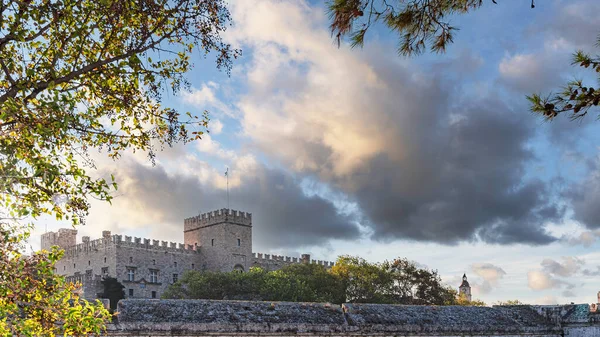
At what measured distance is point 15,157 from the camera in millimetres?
9828

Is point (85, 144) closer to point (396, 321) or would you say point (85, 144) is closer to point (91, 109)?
point (91, 109)

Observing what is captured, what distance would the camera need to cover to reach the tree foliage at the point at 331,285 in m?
52.3

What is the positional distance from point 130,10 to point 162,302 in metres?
8.86

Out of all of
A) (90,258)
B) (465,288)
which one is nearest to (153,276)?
(90,258)

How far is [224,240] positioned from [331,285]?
22303 mm

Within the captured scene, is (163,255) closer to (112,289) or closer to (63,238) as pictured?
(112,289)

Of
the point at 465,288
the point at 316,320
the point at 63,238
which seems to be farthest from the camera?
the point at 465,288

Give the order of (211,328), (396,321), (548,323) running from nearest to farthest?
1. (211,328)
2. (396,321)
3. (548,323)

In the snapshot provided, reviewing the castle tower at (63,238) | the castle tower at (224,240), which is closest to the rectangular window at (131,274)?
the castle tower at (224,240)

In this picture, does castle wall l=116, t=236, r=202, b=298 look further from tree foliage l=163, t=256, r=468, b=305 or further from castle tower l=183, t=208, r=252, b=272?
tree foliage l=163, t=256, r=468, b=305

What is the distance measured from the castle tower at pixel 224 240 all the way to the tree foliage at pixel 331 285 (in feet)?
50.1

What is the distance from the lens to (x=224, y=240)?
247 feet

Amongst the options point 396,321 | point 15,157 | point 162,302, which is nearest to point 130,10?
point 15,157

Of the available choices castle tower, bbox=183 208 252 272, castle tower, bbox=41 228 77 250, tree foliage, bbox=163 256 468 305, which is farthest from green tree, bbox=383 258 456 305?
A: castle tower, bbox=41 228 77 250
